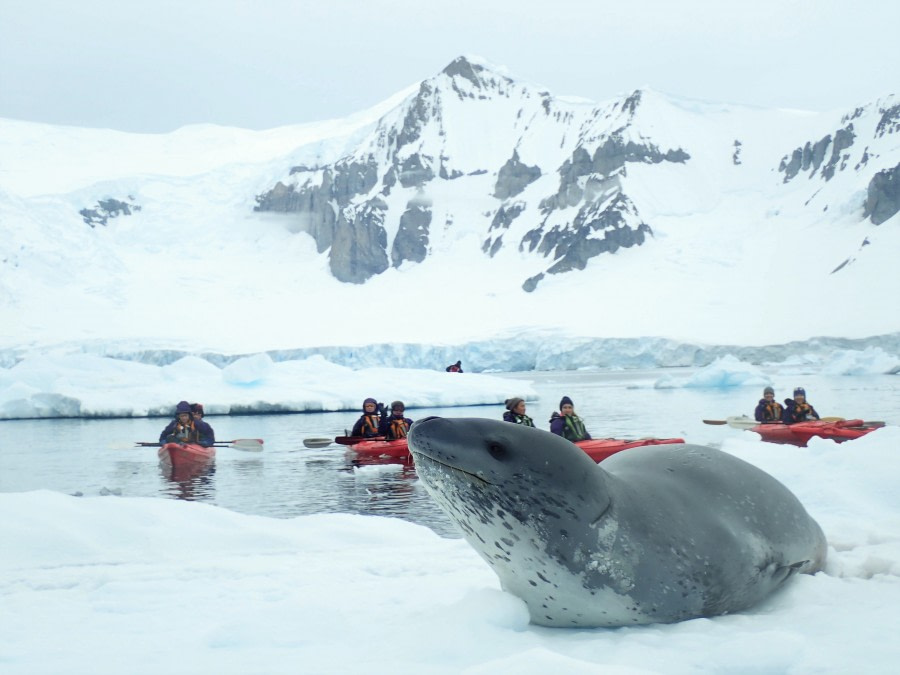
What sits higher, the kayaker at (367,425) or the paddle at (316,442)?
the kayaker at (367,425)

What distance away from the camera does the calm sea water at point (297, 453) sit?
33.4 ft

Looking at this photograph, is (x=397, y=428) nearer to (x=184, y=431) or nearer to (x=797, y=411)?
(x=184, y=431)

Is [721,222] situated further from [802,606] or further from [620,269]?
[802,606]

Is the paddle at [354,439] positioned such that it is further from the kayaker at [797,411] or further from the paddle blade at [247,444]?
the kayaker at [797,411]

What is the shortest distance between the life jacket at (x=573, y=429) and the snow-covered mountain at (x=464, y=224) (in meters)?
45.4

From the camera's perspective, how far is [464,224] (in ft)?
371

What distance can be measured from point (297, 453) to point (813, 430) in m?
8.60

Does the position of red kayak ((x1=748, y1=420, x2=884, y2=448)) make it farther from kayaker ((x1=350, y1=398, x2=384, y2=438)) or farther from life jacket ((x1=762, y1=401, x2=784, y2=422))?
kayaker ((x1=350, y1=398, x2=384, y2=438))

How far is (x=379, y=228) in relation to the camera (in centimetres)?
11438

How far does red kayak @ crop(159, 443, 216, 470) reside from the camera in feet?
44.7

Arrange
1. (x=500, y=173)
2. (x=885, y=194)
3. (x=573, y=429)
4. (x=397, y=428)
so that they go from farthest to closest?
(x=500, y=173) < (x=885, y=194) < (x=397, y=428) < (x=573, y=429)

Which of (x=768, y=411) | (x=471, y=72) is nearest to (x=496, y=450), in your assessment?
(x=768, y=411)

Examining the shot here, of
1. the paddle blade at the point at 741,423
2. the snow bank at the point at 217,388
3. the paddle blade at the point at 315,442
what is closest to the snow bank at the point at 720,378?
the snow bank at the point at 217,388

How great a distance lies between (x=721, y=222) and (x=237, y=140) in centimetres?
7902
